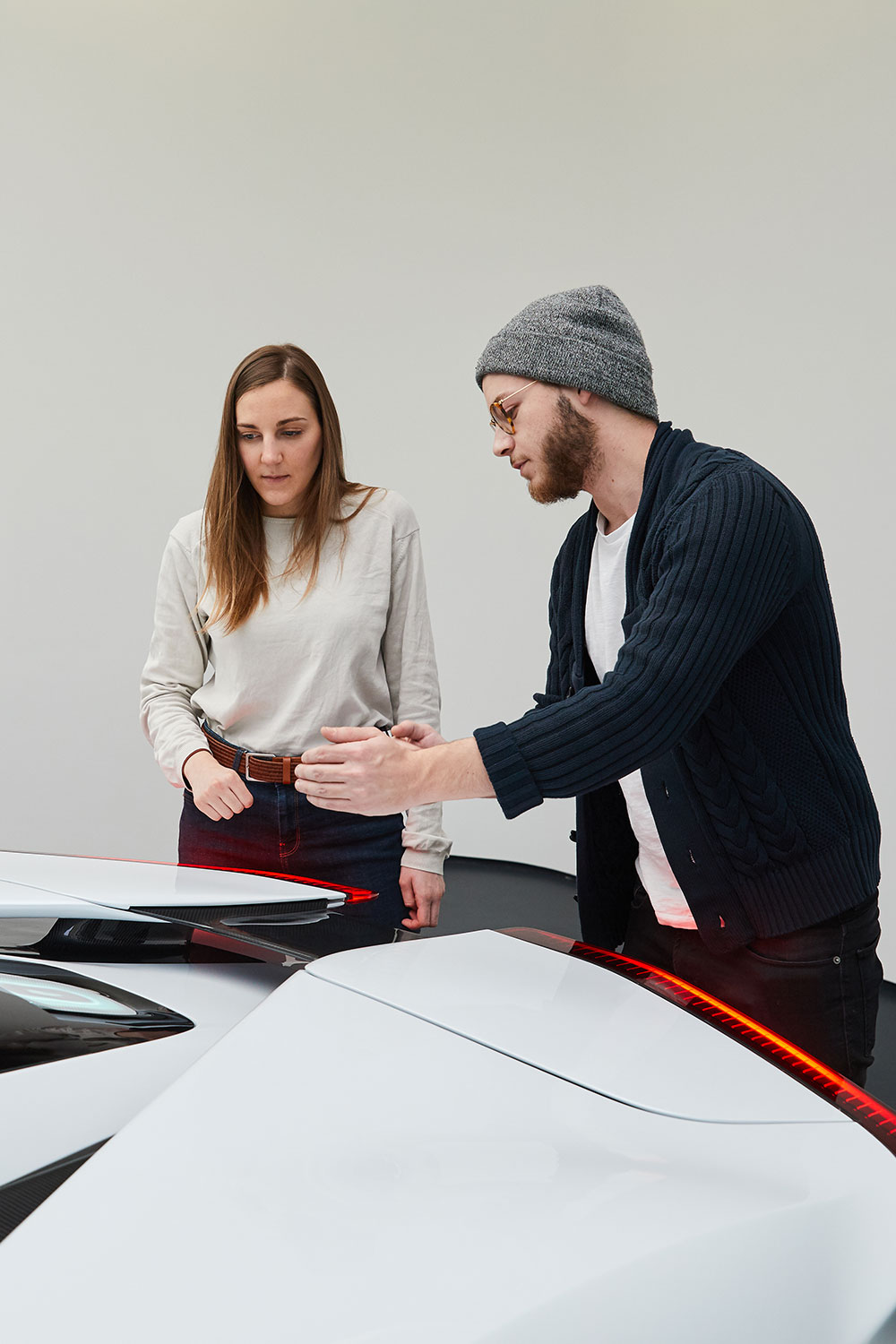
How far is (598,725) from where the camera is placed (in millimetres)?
1057

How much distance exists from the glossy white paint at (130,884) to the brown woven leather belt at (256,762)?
466 mm

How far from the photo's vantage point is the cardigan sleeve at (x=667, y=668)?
1061 millimetres

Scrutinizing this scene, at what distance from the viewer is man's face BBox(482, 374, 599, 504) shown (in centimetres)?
140

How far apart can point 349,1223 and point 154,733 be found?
1.34 m

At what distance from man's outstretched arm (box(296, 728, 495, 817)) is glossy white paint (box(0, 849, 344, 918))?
129 millimetres

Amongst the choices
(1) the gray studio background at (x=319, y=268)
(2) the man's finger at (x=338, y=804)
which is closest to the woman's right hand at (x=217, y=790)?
(2) the man's finger at (x=338, y=804)

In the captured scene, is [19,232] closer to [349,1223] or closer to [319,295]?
[319,295]

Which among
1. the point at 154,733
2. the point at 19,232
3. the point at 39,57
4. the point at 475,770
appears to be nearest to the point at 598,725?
the point at 475,770

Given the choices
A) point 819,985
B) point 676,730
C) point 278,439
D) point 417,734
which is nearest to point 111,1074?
point 676,730

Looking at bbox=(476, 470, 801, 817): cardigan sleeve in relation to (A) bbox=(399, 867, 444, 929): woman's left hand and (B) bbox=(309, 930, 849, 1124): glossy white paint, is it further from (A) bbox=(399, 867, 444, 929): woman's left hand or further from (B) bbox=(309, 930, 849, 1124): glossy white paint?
(A) bbox=(399, 867, 444, 929): woman's left hand

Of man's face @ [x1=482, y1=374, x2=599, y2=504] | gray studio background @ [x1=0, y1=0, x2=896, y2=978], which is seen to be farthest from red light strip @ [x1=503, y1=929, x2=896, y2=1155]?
gray studio background @ [x1=0, y1=0, x2=896, y2=978]

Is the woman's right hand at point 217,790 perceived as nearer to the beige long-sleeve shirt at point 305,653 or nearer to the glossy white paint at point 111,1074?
the beige long-sleeve shirt at point 305,653

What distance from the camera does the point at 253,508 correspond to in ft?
6.12

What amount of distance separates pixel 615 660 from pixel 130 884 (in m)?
0.75
